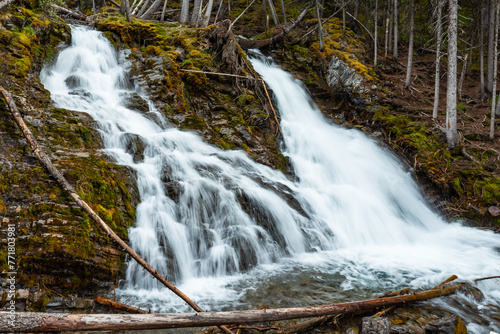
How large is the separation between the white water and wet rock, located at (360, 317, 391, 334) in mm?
1437

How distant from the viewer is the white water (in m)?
4.83

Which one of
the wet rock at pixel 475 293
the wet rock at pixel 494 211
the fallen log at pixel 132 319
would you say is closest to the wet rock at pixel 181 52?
the fallen log at pixel 132 319

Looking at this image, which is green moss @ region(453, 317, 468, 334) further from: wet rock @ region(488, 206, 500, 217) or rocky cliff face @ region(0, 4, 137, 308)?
wet rock @ region(488, 206, 500, 217)

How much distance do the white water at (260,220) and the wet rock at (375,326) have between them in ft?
4.72

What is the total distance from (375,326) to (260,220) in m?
3.67

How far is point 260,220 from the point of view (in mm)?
6441

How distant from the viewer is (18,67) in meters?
6.53

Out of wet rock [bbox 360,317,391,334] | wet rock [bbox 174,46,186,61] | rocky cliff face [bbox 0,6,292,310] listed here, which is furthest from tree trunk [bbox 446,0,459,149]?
wet rock [bbox 174,46,186,61]

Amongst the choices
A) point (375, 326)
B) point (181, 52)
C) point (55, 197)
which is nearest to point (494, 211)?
point (375, 326)

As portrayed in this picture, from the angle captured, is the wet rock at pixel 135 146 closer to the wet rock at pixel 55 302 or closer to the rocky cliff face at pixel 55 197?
the rocky cliff face at pixel 55 197

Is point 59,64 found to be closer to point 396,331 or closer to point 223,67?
point 223,67

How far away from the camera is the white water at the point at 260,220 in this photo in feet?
15.9

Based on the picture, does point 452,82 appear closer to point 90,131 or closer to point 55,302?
point 90,131

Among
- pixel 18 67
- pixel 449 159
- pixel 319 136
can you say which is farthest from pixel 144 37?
pixel 449 159
